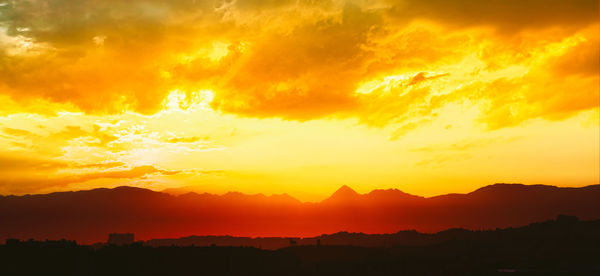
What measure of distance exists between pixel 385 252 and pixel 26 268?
85.6m

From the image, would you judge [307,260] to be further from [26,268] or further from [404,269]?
[26,268]

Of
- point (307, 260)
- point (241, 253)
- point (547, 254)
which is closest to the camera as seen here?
point (241, 253)

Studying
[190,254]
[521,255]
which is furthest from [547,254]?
[190,254]

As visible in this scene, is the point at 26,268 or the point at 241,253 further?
the point at 241,253

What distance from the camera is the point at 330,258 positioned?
429ft

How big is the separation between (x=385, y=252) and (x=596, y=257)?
50.9m

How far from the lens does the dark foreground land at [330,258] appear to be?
3693 inches

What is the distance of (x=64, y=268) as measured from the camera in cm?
9244

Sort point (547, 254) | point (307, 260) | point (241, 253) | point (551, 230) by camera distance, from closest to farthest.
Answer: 1. point (241, 253)
2. point (307, 260)
3. point (547, 254)
4. point (551, 230)

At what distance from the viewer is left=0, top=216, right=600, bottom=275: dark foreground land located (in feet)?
308

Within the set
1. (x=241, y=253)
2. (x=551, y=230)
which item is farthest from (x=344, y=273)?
(x=551, y=230)

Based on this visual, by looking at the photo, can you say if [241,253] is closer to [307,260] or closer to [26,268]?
[307,260]

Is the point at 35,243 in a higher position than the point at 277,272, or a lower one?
higher

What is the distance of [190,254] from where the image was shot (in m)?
108
